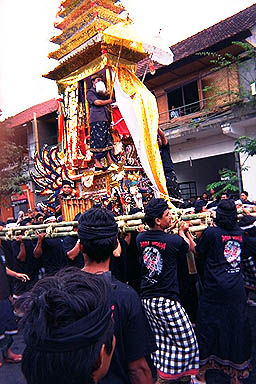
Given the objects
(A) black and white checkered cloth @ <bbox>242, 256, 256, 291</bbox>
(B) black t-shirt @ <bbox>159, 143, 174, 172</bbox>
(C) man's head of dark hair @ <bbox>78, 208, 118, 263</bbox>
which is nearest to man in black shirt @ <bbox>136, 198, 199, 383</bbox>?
(C) man's head of dark hair @ <bbox>78, 208, 118, 263</bbox>

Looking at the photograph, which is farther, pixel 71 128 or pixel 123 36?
pixel 71 128

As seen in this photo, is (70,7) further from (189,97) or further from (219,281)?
(189,97)

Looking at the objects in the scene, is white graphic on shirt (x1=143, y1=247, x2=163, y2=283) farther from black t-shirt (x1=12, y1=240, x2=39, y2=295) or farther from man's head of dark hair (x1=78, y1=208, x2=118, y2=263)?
black t-shirt (x1=12, y1=240, x2=39, y2=295)

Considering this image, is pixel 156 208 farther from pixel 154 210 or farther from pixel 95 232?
pixel 95 232

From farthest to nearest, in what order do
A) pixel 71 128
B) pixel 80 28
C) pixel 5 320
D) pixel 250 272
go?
pixel 71 128 → pixel 80 28 → pixel 250 272 → pixel 5 320

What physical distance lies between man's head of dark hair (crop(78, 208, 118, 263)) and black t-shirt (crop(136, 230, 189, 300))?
1.07 m

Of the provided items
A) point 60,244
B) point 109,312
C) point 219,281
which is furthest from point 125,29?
point 109,312

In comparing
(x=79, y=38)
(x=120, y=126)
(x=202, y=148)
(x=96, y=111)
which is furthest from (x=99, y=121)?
(x=202, y=148)

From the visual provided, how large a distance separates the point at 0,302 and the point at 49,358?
3.28 meters

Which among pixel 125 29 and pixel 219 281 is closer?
pixel 219 281

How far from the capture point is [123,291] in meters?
1.66

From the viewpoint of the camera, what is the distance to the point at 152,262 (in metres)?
2.99

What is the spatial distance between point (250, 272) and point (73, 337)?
4.30 meters

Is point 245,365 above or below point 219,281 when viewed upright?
below
